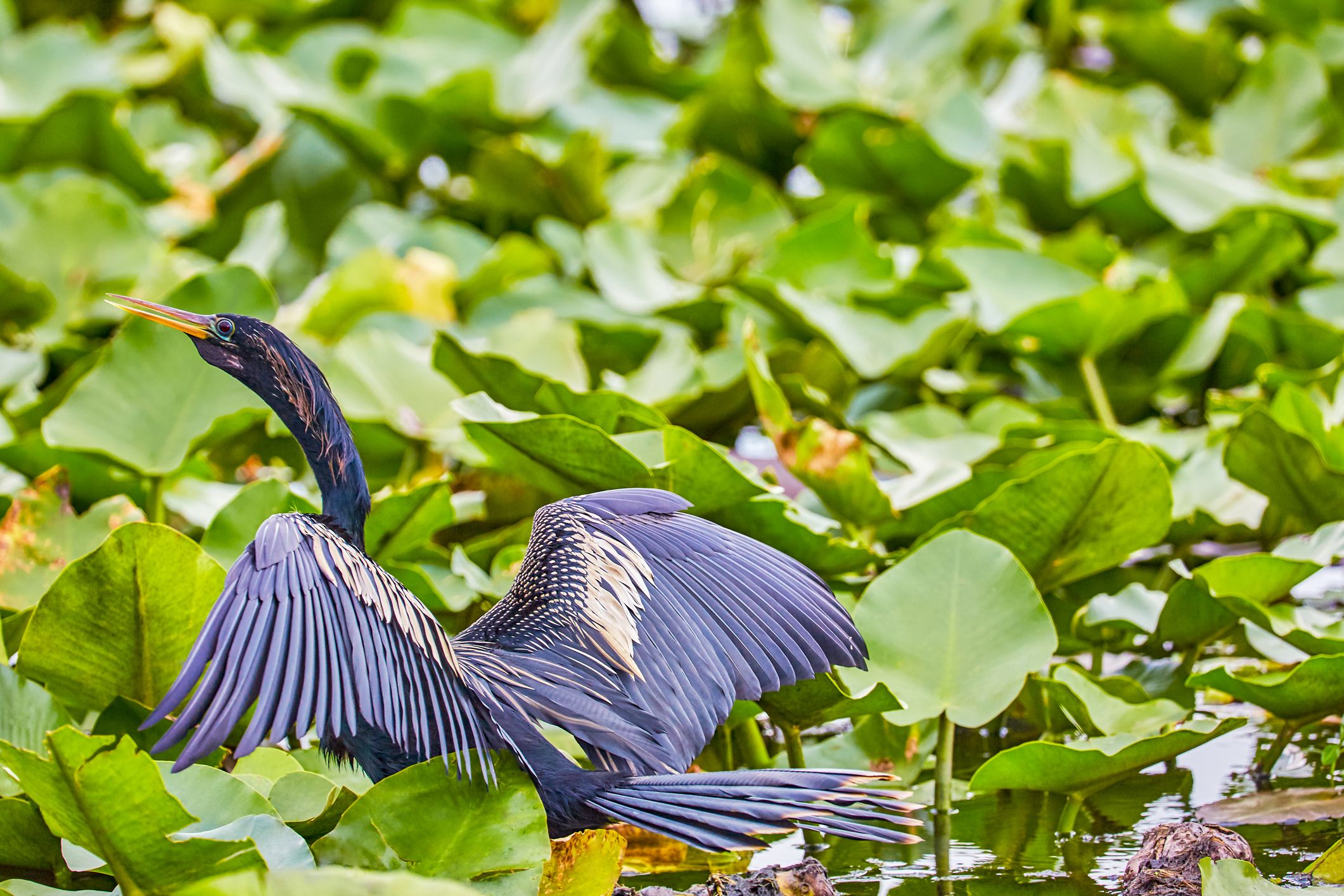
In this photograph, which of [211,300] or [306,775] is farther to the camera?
[211,300]

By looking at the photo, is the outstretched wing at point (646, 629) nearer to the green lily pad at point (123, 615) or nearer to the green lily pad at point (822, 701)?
the green lily pad at point (822, 701)

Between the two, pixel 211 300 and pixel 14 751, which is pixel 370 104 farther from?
pixel 14 751

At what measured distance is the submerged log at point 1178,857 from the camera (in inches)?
44.9

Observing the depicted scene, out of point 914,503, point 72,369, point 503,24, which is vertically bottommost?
point 914,503

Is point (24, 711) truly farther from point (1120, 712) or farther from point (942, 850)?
point (1120, 712)

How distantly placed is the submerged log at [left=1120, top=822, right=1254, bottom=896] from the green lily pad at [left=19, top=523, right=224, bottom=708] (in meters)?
0.84

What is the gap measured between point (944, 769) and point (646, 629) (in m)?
0.35

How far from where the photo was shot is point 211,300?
187 cm

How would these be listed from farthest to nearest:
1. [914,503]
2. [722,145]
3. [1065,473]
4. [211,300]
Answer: [722,145]
[211,300]
[914,503]
[1065,473]

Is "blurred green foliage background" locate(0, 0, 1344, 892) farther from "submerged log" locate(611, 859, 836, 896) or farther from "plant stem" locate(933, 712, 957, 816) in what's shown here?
"submerged log" locate(611, 859, 836, 896)

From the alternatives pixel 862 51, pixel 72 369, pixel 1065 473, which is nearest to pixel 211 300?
pixel 72 369

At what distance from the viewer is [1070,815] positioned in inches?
55.0

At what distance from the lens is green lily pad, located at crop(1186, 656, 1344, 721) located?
4.38ft

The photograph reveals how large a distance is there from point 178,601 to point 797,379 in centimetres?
96
